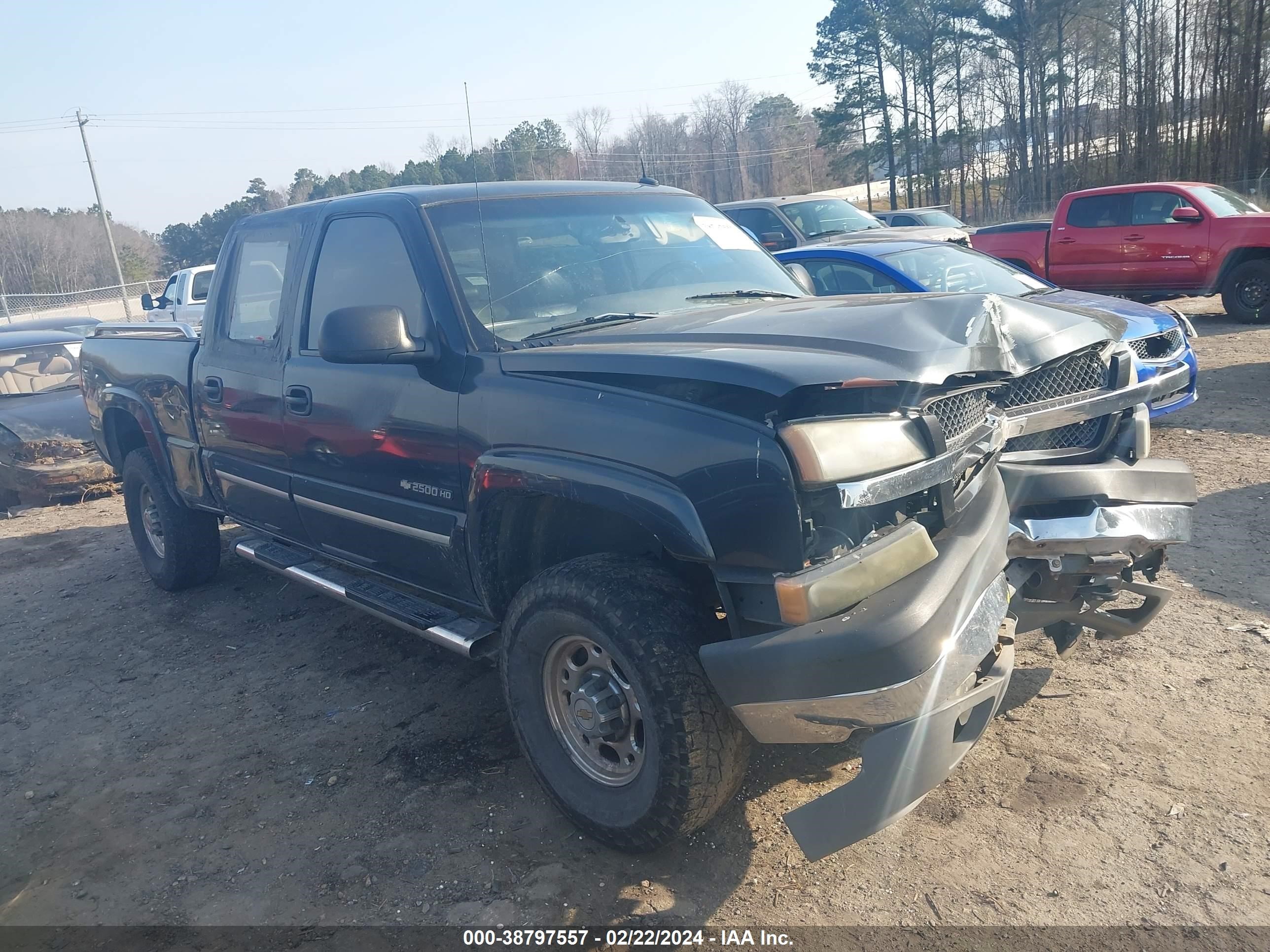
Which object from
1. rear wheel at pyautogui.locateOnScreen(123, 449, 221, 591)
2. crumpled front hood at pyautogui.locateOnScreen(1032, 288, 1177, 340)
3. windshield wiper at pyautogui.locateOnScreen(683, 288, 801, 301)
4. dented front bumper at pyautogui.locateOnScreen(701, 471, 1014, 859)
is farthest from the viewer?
crumpled front hood at pyautogui.locateOnScreen(1032, 288, 1177, 340)

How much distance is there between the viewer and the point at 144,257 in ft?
161

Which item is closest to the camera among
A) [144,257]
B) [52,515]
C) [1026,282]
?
[1026,282]

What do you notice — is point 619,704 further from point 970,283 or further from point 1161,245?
point 1161,245

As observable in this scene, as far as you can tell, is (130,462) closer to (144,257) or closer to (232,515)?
(232,515)

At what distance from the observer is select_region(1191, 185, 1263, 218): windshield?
11906 millimetres

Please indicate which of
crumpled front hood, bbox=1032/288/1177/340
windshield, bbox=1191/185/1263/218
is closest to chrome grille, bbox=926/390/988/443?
crumpled front hood, bbox=1032/288/1177/340

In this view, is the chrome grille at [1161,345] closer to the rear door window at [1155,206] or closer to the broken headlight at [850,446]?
the broken headlight at [850,446]

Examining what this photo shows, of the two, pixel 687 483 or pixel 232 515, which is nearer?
pixel 687 483

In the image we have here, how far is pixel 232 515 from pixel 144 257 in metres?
51.2

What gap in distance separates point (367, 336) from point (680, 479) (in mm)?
1288

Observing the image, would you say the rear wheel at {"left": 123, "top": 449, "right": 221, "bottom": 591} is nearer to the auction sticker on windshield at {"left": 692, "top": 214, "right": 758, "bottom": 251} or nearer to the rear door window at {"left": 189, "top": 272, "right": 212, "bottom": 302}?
the auction sticker on windshield at {"left": 692, "top": 214, "right": 758, "bottom": 251}

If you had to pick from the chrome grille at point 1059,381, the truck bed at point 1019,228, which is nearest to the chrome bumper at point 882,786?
the chrome grille at point 1059,381

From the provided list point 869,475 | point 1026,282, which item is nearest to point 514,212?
point 869,475

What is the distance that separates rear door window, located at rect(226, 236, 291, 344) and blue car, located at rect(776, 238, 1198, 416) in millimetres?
3703
